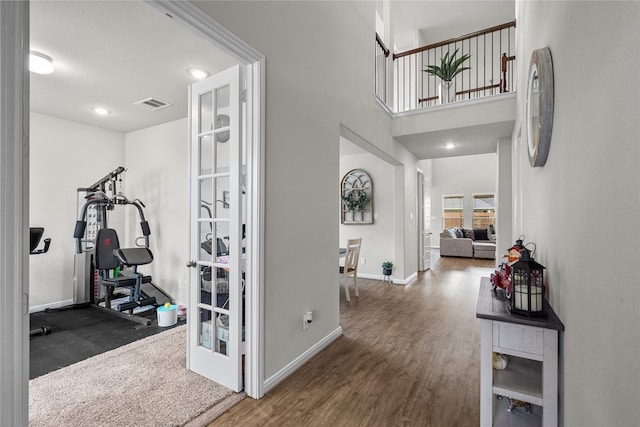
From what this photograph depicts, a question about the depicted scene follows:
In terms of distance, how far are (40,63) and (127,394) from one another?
2773mm

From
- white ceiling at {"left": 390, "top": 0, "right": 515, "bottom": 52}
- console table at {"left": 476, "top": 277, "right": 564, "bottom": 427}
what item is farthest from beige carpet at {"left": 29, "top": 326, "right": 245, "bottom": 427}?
white ceiling at {"left": 390, "top": 0, "right": 515, "bottom": 52}

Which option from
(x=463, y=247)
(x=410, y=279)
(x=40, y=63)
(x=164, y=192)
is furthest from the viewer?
(x=463, y=247)

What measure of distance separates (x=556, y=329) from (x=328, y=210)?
1.88 metres

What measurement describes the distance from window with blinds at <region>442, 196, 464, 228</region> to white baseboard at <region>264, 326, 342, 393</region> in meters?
10.5

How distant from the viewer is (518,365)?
1.84 meters


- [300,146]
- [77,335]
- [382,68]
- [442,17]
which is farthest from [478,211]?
[77,335]

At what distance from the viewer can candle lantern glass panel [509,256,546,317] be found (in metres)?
1.48

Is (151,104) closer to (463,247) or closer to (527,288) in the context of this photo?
(527,288)

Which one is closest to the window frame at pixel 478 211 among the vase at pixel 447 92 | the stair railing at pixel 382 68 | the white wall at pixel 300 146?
the vase at pixel 447 92

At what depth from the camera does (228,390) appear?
2.08 metres

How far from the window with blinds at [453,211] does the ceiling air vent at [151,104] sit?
36.3 ft

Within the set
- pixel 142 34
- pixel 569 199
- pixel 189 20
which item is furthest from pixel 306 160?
pixel 569 199

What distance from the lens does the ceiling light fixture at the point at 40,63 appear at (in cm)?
253

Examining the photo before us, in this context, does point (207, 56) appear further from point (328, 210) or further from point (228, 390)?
point (228, 390)
